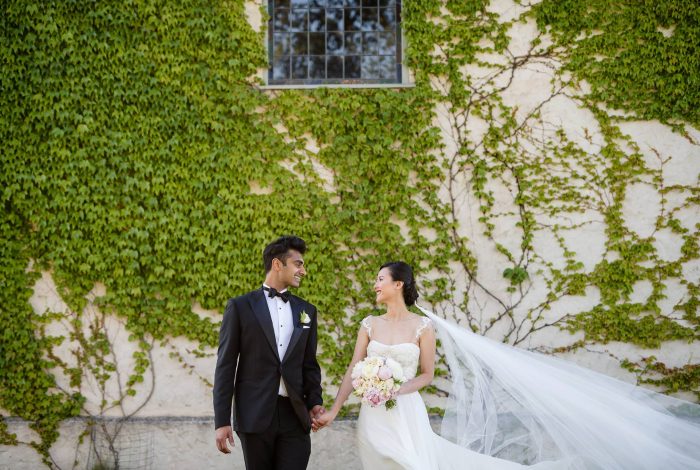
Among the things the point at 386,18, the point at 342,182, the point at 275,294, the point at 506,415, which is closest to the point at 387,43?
the point at 386,18

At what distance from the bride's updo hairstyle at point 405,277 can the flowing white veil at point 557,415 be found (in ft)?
1.34

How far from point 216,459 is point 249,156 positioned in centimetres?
297

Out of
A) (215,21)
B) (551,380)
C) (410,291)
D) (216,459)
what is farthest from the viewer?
(215,21)

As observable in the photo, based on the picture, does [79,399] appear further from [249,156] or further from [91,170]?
[249,156]

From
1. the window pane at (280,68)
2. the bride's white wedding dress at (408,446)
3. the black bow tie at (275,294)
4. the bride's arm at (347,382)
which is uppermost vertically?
the window pane at (280,68)

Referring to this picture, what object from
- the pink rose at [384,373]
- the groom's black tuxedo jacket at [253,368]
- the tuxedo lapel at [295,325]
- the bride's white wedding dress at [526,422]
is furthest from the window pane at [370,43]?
the pink rose at [384,373]

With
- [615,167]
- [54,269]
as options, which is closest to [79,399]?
[54,269]

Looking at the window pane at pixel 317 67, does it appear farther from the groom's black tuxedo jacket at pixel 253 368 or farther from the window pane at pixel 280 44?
the groom's black tuxedo jacket at pixel 253 368

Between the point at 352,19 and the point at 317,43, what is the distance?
1.53 ft

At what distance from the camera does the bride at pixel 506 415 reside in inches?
149

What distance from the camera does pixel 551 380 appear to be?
406 cm

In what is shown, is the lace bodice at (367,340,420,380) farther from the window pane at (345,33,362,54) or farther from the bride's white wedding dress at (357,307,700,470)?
the window pane at (345,33,362,54)

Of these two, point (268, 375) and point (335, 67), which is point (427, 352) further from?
point (335, 67)

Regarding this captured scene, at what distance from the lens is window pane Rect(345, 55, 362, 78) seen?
6496 millimetres
